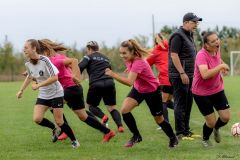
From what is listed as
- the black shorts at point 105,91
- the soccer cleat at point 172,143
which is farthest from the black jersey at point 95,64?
the soccer cleat at point 172,143

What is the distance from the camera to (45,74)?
9.18 m

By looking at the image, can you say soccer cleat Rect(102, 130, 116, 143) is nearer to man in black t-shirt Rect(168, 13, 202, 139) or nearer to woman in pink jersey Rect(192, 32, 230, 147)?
man in black t-shirt Rect(168, 13, 202, 139)

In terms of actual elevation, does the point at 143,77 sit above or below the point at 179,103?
above

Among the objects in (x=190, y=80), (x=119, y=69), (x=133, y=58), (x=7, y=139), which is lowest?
(x=119, y=69)

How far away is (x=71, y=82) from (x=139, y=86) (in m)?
1.66

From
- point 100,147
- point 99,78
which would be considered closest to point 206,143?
point 100,147

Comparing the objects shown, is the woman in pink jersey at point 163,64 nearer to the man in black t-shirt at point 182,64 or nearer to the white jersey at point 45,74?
the man in black t-shirt at point 182,64

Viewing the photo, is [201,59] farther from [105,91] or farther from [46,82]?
[105,91]

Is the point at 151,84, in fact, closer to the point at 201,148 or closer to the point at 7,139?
the point at 201,148

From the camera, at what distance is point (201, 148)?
360 inches

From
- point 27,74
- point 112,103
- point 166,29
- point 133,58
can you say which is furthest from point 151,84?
point 166,29

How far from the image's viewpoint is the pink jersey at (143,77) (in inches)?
347

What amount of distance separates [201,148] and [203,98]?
2.55ft

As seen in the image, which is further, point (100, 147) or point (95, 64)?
point (95, 64)
